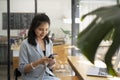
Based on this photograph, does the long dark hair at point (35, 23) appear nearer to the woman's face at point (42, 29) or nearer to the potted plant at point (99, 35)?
the woman's face at point (42, 29)

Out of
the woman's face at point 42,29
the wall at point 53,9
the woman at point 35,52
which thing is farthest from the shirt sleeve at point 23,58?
the wall at point 53,9

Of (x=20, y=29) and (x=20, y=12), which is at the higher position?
(x=20, y=12)

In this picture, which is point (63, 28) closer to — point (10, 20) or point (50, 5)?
point (50, 5)

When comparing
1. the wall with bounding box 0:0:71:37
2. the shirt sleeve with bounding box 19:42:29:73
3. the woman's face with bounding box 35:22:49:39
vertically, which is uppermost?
the wall with bounding box 0:0:71:37

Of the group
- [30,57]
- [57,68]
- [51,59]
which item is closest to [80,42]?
[51,59]

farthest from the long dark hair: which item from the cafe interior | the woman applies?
the cafe interior

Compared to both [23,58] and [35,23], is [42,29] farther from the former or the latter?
[23,58]

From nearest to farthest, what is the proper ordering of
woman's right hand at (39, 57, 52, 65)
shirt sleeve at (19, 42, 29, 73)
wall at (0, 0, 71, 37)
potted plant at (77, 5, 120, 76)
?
1. potted plant at (77, 5, 120, 76)
2. woman's right hand at (39, 57, 52, 65)
3. shirt sleeve at (19, 42, 29, 73)
4. wall at (0, 0, 71, 37)

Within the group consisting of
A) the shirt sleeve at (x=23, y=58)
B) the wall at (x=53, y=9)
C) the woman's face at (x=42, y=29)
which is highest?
the wall at (x=53, y=9)

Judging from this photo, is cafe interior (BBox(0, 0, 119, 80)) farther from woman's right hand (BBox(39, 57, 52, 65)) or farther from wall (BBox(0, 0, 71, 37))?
woman's right hand (BBox(39, 57, 52, 65))

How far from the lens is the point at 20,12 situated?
5.20 meters

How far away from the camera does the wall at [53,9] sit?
17.0 ft

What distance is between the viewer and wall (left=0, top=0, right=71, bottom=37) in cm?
517

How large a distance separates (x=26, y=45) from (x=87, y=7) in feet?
10.0
